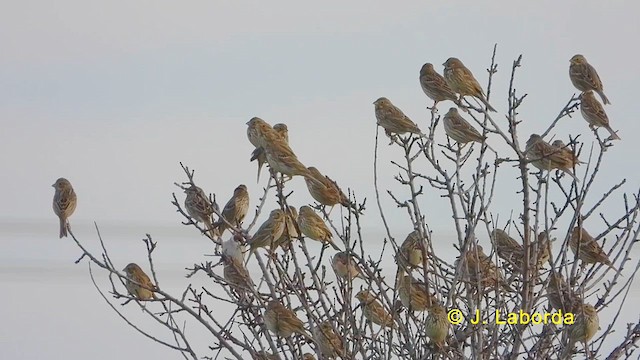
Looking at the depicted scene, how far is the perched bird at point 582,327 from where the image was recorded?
8.16 m

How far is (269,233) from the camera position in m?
9.23

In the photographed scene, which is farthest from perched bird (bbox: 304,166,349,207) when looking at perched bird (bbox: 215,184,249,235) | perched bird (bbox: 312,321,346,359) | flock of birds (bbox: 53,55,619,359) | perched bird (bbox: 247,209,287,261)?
perched bird (bbox: 215,184,249,235)

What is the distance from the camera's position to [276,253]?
9141 millimetres

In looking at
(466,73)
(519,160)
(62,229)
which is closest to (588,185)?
(519,160)

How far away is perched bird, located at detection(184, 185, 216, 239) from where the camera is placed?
8.59 meters

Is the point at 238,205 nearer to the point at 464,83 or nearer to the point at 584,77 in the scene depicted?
the point at 464,83

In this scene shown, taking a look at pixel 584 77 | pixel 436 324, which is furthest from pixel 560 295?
pixel 584 77

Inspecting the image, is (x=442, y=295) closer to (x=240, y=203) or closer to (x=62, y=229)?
(x=240, y=203)

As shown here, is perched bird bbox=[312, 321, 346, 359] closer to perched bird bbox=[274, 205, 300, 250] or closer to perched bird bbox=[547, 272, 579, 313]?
perched bird bbox=[274, 205, 300, 250]

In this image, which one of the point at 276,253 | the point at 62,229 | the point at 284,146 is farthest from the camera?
the point at 62,229

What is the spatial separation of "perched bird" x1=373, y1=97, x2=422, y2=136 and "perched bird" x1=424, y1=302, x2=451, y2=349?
3.29 meters

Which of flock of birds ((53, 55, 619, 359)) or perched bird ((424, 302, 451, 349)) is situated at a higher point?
flock of birds ((53, 55, 619, 359))

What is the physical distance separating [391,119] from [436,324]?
3831 millimetres

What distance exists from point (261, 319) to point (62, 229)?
4.73 metres
